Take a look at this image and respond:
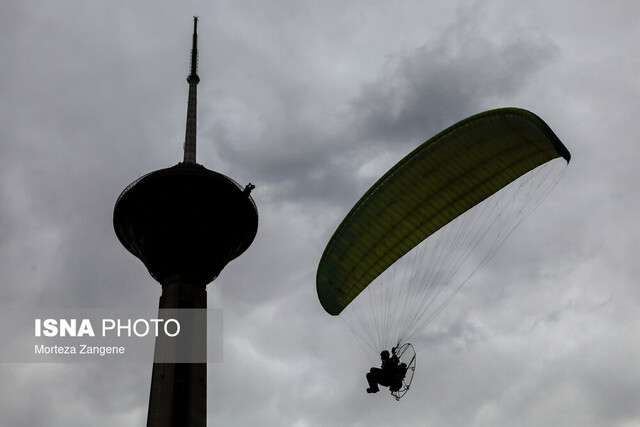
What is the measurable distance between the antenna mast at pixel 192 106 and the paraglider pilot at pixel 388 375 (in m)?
38.7

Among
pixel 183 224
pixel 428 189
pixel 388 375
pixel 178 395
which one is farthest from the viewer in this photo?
pixel 183 224

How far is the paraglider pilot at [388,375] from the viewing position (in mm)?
35719

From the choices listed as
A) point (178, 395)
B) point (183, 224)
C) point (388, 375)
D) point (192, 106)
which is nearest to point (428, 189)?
point (388, 375)

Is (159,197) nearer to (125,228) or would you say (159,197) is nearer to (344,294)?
(125,228)

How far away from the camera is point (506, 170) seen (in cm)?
3650

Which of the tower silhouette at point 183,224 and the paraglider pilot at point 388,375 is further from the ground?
the tower silhouette at point 183,224

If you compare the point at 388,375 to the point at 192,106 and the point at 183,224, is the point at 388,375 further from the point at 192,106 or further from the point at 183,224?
the point at 192,106

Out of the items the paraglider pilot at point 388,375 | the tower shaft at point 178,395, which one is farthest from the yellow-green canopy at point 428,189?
the tower shaft at point 178,395

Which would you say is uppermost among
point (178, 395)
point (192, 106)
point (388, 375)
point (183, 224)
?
point (192, 106)

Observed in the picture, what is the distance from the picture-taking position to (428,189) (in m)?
37.6

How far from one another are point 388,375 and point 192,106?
4588cm

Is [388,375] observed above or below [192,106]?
below

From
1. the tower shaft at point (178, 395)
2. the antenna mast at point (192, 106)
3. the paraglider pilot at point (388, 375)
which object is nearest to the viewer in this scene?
the paraglider pilot at point (388, 375)

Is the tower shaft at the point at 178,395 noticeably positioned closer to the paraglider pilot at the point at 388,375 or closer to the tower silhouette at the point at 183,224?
the tower silhouette at the point at 183,224
